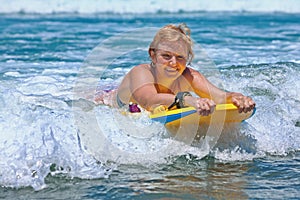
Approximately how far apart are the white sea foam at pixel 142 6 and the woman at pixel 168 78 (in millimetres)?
15572

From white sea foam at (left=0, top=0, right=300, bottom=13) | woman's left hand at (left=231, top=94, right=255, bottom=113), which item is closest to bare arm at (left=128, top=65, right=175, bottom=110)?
woman's left hand at (left=231, top=94, right=255, bottom=113)

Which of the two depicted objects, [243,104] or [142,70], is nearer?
[243,104]

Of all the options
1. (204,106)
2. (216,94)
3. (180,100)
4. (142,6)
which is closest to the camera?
(204,106)

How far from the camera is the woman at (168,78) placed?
4.24 metres

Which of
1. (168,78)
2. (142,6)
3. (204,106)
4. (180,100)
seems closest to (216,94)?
(168,78)

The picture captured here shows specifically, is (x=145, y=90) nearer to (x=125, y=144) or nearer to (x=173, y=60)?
(x=173, y=60)

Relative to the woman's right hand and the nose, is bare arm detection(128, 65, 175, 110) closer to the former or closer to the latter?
the nose

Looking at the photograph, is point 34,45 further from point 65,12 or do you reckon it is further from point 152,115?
point 65,12

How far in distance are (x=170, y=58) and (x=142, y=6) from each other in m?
16.4

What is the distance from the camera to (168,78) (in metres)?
4.41

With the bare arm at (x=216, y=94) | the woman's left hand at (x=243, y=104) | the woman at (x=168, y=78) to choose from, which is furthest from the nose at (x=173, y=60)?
the woman's left hand at (x=243, y=104)

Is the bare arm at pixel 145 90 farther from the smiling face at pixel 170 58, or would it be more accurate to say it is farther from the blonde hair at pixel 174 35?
the blonde hair at pixel 174 35

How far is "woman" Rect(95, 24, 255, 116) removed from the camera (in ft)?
13.9

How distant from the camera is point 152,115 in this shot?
413 centimetres
